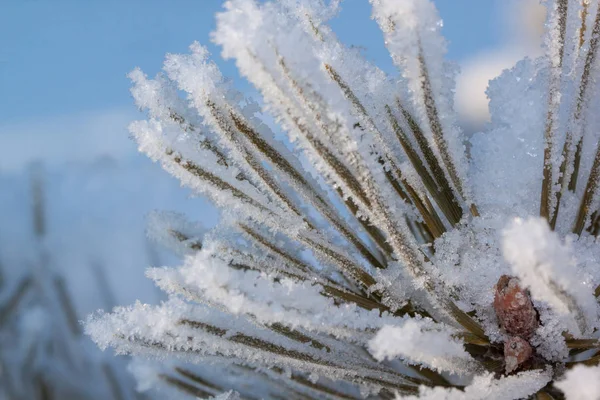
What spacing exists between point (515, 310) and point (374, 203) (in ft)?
0.40

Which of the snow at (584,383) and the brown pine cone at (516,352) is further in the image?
the brown pine cone at (516,352)

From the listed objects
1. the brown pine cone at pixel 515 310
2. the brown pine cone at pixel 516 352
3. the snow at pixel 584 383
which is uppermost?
the brown pine cone at pixel 515 310

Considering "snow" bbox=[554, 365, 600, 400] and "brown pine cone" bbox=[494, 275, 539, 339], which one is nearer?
"snow" bbox=[554, 365, 600, 400]

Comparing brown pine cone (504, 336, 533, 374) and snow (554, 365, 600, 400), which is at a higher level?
brown pine cone (504, 336, 533, 374)

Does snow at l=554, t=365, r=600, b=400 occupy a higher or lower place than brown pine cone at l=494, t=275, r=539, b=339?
lower

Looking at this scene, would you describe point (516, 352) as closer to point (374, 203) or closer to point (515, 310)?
point (515, 310)

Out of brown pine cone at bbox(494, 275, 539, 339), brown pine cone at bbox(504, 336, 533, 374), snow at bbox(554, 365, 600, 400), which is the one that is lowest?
snow at bbox(554, 365, 600, 400)

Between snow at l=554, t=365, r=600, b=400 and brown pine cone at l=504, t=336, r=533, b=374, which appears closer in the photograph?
snow at l=554, t=365, r=600, b=400

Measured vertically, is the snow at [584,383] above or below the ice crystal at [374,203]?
below

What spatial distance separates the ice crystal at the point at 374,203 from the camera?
1.01 feet

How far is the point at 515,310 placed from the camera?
Answer: 37cm

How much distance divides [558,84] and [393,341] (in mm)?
226

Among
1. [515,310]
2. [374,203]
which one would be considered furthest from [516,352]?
[374,203]

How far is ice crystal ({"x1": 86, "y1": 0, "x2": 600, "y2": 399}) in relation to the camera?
0.31m
